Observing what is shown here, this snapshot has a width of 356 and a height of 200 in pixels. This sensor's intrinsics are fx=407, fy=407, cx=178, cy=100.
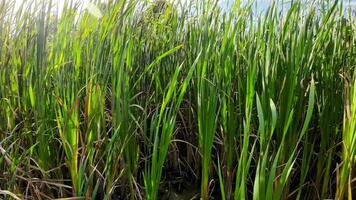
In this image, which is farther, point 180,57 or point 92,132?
point 180,57

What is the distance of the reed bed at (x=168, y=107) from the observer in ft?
3.19

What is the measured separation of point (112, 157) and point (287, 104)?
0.46m

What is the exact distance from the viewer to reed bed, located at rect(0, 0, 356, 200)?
973 millimetres

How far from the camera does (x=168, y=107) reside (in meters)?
Result: 1.17

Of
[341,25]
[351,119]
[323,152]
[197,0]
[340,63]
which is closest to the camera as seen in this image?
[351,119]

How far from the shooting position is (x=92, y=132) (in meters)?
1.02

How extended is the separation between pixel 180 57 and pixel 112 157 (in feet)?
1.56

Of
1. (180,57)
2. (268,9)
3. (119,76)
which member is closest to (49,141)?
(119,76)

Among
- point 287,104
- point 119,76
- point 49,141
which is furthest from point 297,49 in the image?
point 49,141

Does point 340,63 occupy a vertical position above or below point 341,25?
below

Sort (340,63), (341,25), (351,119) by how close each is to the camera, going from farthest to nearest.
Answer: (341,25)
(340,63)
(351,119)

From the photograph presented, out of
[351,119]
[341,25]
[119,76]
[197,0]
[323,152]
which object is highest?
[197,0]

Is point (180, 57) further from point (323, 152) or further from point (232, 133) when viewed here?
point (323, 152)

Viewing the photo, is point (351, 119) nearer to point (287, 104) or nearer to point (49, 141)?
point (287, 104)
